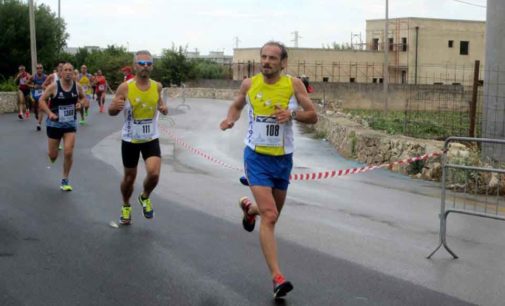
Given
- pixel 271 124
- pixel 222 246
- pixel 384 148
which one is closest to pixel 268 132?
pixel 271 124

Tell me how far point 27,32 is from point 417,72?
126 ft

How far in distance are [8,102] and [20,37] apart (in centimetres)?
2443

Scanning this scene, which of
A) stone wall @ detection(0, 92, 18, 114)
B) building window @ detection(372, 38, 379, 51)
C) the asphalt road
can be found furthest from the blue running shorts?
building window @ detection(372, 38, 379, 51)

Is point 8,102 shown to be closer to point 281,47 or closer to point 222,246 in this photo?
point 222,246

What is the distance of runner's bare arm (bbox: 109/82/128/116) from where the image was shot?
8.48 meters

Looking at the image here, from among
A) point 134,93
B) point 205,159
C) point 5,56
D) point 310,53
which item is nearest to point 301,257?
point 134,93

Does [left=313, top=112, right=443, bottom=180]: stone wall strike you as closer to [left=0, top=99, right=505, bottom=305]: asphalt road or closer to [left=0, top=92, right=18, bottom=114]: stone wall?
[left=0, top=99, right=505, bottom=305]: asphalt road

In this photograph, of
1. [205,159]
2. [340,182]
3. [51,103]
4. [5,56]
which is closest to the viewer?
[51,103]

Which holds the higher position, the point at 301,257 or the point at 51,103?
the point at 51,103

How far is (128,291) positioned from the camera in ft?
20.3

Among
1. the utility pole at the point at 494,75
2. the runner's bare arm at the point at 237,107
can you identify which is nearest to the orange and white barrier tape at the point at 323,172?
the utility pole at the point at 494,75

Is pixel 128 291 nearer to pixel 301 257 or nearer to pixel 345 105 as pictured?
pixel 301 257

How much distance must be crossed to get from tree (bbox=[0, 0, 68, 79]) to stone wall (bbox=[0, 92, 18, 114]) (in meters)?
21.5

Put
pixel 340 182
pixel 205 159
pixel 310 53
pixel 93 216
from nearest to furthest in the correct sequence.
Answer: pixel 93 216, pixel 340 182, pixel 205 159, pixel 310 53
